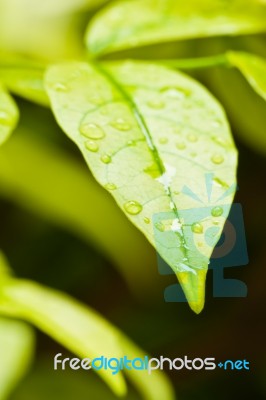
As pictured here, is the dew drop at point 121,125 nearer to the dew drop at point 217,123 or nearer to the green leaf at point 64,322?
the dew drop at point 217,123

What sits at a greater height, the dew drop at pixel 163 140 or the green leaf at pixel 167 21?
the green leaf at pixel 167 21

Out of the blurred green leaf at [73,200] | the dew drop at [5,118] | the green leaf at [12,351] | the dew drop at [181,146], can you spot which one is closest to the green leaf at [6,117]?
the dew drop at [5,118]

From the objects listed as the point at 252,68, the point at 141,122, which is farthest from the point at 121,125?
the point at 252,68

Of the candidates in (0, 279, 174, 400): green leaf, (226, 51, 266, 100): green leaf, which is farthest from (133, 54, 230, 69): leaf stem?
(0, 279, 174, 400): green leaf

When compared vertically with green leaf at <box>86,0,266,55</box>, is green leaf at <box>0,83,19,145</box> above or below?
above

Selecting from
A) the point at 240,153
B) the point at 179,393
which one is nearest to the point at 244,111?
the point at 240,153

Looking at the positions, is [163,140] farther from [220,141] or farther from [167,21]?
[167,21]

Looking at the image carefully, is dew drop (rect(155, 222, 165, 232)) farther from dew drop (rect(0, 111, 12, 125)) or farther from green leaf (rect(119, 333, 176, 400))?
green leaf (rect(119, 333, 176, 400))

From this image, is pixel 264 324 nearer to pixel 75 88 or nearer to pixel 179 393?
pixel 179 393
